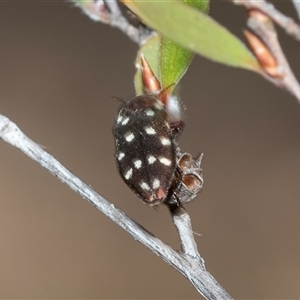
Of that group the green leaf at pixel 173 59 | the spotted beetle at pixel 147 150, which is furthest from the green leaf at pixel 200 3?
the spotted beetle at pixel 147 150

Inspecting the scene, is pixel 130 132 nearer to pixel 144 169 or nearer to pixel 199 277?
pixel 144 169

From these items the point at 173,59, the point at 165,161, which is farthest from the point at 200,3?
the point at 165,161

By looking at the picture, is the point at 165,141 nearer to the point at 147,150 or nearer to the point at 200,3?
the point at 147,150

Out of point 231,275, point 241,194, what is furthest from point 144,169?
point 241,194

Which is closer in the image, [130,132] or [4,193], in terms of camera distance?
[130,132]

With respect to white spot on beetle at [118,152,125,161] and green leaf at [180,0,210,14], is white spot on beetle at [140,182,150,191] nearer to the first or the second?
white spot on beetle at [118,152,125,161]
